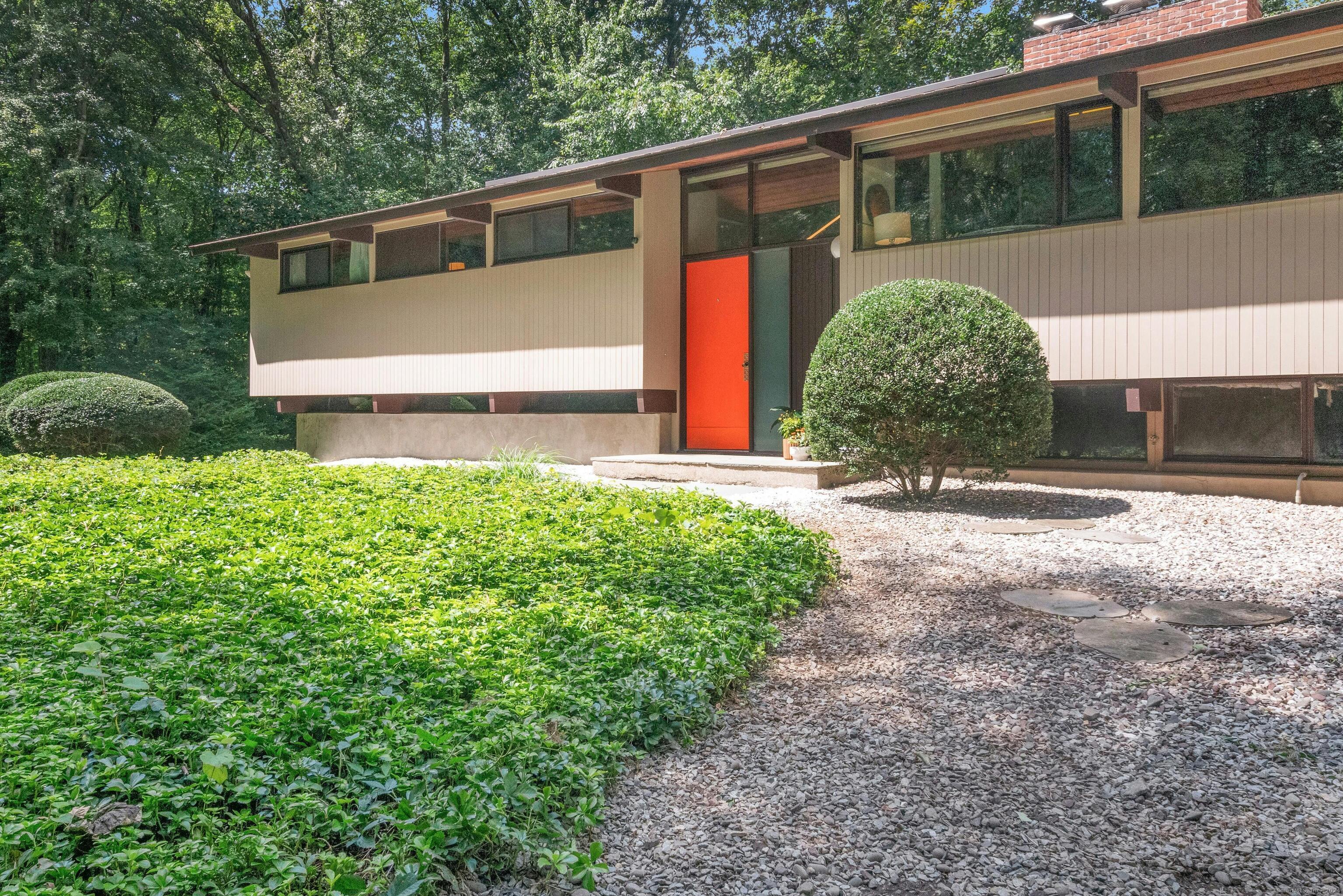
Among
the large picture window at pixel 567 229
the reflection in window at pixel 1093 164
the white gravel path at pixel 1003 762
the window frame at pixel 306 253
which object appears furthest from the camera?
the window frame at pixel 306 253

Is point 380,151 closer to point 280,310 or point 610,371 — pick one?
point 280,310

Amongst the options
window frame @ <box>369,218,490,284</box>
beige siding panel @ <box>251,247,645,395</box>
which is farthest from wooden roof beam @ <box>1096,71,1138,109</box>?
window frame @ <box>369,218,490,284</box>

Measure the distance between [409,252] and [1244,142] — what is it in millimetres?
10569

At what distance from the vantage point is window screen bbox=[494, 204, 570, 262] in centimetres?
1177

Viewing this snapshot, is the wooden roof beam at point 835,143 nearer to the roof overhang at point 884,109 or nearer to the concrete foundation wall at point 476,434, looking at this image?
the roof overhang at point 884,109

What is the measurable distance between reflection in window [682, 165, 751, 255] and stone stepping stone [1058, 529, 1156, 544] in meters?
5.87

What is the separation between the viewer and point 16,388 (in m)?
12.7

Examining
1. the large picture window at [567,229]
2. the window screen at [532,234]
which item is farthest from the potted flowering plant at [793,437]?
the window screen at [532,234]

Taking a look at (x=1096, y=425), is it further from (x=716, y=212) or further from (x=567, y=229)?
(x=567, y=229)

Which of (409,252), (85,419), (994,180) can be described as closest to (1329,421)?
(994,180)

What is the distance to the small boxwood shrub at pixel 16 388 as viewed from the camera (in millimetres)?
12125

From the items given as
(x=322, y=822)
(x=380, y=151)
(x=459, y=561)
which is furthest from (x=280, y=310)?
(x=322, y=822)

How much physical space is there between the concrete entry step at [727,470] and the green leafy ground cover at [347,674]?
2423 millimetres

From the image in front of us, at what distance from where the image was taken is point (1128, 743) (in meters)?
2.90
